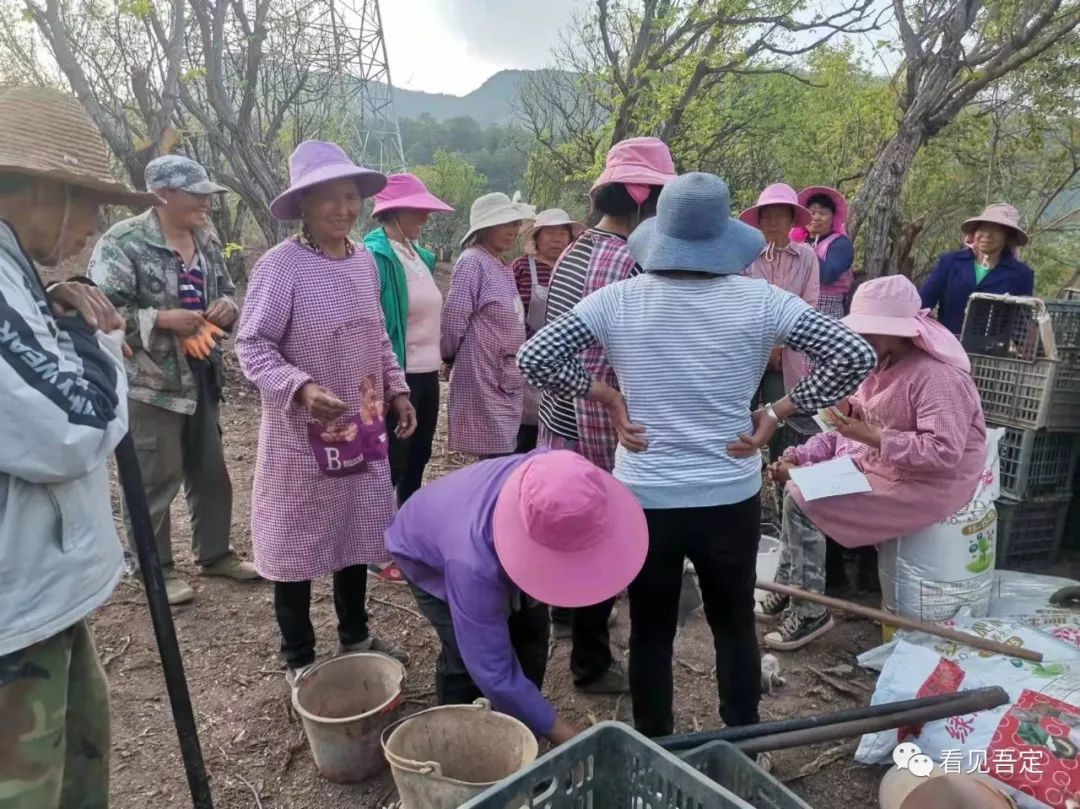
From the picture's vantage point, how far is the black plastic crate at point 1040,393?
339cm

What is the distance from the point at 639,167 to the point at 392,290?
1.38 meters

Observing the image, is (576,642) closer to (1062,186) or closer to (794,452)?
(794,452)

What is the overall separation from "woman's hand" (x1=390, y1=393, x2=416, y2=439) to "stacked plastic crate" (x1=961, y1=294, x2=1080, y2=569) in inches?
108

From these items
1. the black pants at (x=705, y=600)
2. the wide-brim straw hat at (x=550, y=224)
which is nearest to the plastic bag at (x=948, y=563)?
the black pants at (x=705, y=600)

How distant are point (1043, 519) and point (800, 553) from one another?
139 cm

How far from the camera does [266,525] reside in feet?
8.58

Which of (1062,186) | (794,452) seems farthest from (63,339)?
(1062,186)

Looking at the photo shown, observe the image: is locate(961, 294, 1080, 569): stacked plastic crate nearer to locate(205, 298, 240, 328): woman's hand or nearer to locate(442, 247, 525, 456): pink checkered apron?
locate(442, 247, 525, 456): pink checkered apron

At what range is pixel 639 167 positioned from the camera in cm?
265

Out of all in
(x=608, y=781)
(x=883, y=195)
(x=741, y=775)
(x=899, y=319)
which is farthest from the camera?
(x=883, y=195)

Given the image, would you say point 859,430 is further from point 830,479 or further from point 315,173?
point 315,173

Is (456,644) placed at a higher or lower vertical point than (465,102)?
lower

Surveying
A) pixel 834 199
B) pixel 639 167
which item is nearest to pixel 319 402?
pixel 639 167

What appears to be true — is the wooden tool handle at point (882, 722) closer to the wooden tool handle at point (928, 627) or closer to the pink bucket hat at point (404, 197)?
the wooden tool handle at point (928, 627)
